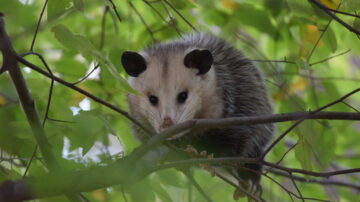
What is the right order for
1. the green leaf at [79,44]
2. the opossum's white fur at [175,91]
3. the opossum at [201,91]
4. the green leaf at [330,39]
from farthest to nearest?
the opossum at [201,91] → the opossum's white fur at [175,91] → the green leaf at [330,39] → the green leaf at [79,44]

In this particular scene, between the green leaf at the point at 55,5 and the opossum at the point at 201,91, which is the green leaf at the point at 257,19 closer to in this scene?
the opossum at the point at 201,91

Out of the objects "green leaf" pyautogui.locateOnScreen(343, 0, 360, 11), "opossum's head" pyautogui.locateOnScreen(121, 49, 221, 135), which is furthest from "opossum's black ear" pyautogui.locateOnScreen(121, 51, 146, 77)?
"green leaf" pyautogui.locateOnScreen(343, 0, 360, 11)

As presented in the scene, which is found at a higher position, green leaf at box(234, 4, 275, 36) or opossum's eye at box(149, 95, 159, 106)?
green leaf at box(234, 4, 275, 36)

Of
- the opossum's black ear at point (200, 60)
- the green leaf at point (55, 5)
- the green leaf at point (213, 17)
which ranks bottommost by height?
the green leaf at point (55, 5)

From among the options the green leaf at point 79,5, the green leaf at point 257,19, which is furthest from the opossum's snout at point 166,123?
the green leaf at point 257,19

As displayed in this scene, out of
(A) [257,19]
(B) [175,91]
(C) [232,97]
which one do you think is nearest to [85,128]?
(B) [175,91]

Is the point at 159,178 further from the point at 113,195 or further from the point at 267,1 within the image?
the point at 267,1

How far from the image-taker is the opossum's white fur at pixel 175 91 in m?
2.50

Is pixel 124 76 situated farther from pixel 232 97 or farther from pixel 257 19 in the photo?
pixel 257 19

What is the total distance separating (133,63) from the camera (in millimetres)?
2766

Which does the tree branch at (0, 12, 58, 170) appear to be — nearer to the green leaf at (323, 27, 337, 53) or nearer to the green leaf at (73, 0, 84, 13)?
the green leaf at (73, 0, 84, 13)

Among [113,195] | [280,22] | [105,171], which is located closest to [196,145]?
[113,195]

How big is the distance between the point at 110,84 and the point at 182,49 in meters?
0.58

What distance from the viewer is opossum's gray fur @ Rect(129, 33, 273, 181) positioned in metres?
2.94
